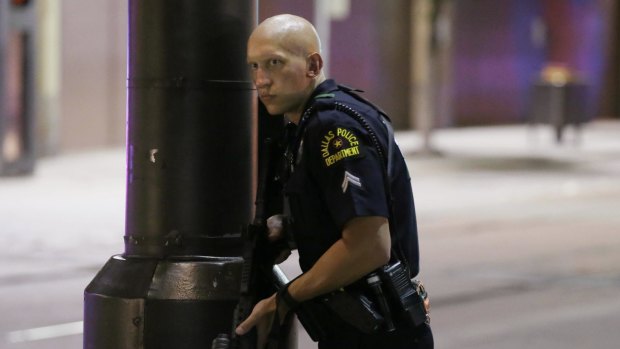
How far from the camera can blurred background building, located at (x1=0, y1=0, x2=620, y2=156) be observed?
65.8 ft

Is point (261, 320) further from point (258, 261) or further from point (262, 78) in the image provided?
point (262, 78)

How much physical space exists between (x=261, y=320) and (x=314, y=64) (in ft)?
2.27

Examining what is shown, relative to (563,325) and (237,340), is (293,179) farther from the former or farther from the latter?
Answer: (563,325)

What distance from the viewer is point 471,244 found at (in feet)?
41.4

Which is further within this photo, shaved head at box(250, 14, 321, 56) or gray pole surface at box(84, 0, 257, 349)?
gray pole surface at box(84, 0, 257, 349)

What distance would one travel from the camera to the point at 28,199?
15227 millimetres

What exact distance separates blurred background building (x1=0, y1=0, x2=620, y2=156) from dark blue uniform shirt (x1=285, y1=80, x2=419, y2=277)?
46.3 feet

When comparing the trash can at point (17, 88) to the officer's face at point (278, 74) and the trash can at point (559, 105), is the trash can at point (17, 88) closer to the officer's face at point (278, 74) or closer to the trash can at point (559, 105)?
the trash can at point (559, 105)

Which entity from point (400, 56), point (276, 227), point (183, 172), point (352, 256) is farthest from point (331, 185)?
point (400, 56)

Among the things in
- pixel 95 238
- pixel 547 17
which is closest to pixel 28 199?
pixel 95 238

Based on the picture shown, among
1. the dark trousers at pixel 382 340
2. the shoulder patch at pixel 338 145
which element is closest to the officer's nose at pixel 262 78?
the shoulder patch at pixel 338 145

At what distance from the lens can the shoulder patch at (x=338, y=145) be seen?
341cm

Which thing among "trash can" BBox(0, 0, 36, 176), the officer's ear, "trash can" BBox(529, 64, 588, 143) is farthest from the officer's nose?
"trash can" BBox(529, 64, 588, 143)

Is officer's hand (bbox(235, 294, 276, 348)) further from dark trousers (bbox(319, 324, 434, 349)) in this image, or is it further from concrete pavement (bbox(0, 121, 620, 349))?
concrete pavement (bbox(0, 121, 620, 349))
